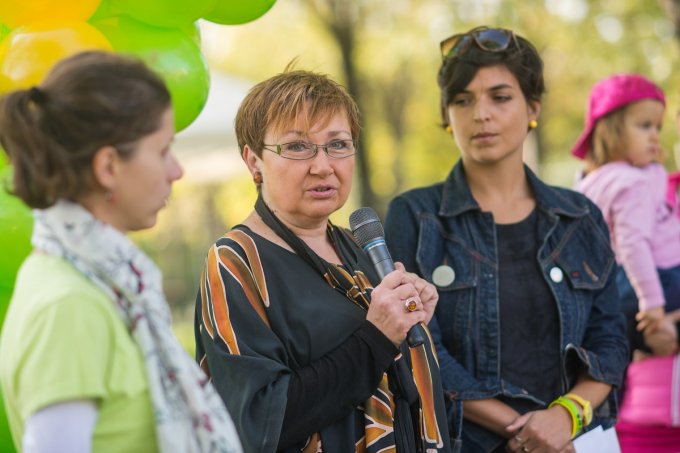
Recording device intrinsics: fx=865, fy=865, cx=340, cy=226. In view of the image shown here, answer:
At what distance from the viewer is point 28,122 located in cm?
174

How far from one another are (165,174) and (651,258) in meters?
2.60

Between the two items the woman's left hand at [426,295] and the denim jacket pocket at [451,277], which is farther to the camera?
the denim jacket pocket at [451,277]

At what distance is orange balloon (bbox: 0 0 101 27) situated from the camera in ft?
8.18

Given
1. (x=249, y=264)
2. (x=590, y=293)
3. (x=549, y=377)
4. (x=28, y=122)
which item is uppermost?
(x=28, y=122)

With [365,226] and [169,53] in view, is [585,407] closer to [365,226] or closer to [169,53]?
[365,226]

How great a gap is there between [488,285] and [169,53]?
1348mm

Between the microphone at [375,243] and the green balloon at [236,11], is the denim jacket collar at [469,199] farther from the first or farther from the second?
the green balloon at [236,11]

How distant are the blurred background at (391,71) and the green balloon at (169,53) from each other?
5065 millimetres

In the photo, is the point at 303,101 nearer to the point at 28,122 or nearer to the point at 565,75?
the point at 28,122

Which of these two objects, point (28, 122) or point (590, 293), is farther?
point (590, 293)

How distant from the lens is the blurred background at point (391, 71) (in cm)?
1281

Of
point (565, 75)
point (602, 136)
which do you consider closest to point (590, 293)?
point (602, 136)

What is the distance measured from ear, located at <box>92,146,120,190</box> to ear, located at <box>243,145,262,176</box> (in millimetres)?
842

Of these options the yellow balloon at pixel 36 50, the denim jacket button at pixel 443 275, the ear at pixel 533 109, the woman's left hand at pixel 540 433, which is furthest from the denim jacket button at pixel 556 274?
the yellow balloon at pixel 36 50
